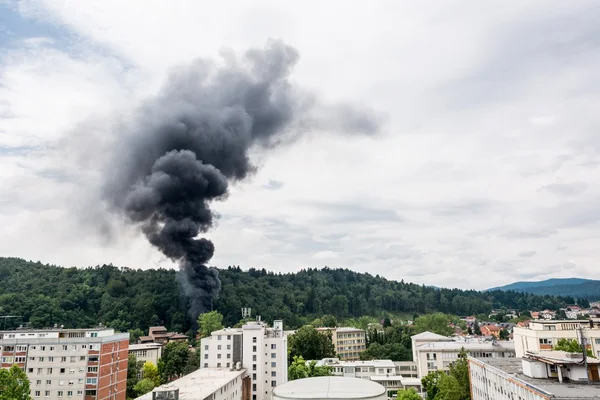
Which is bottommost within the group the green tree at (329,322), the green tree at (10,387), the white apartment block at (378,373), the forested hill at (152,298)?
the white apartment block at (378,373)

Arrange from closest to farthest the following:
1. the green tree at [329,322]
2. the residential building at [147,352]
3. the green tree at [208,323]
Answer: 1. the residential building at [147,352]
2. the green tree at [208,323]
3. the green tree at [329,322]

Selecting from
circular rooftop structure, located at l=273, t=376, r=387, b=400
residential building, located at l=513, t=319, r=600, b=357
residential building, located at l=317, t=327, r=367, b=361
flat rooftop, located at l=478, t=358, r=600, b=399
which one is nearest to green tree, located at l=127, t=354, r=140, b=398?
circular rooftop structure, located at l=273, t=376, r=387, b=400

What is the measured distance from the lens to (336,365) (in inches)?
2333

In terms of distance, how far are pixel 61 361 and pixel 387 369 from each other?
39940 mm

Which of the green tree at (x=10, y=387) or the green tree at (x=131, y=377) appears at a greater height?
the green tree at (x=10, y=387)

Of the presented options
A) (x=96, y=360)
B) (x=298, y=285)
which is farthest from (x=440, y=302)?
(x=96, y=360)

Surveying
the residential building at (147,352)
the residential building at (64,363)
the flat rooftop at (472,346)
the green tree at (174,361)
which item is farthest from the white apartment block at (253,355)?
the residential building at (147,352)

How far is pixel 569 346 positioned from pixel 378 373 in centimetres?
2618

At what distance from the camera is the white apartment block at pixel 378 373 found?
53344mm

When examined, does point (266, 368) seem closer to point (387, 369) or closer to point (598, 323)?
point (387, 369)

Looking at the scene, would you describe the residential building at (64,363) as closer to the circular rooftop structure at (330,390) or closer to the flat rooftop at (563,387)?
the circular rooftop structure at (330,390)

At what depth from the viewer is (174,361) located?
2144 inches

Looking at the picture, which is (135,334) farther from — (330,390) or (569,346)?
(569,346)

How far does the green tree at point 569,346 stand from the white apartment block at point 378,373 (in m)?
19.9
